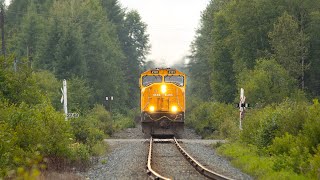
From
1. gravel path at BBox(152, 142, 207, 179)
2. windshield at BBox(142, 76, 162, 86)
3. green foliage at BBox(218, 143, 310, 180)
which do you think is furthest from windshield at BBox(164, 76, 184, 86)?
green foliage at BBox(218, 143, 310, 180)

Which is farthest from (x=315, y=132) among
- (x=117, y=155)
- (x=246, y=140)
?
(x=117, y=155)

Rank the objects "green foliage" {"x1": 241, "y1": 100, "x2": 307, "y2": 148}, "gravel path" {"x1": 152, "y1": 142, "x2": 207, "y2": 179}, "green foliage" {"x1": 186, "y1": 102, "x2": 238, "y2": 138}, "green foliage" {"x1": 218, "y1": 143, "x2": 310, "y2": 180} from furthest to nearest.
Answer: "green foliage" {"x1": 186, "y1": 102, "x2": 238, "y2": 138} → "green foliage" {"x1": 241, "y1": 100, "x2": 307, "y2": 148} → "gravel path" {"x1": 152, "y1": 142, "x2": 207, "y2": 179} → "green foliage" {"x1": 218, "y1": 143, "x2": 310, "y2": 180}

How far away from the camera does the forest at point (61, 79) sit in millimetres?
16641

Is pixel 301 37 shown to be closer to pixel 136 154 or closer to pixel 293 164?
pixel 136 154

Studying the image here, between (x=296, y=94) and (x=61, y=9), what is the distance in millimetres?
35682

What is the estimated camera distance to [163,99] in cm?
3225

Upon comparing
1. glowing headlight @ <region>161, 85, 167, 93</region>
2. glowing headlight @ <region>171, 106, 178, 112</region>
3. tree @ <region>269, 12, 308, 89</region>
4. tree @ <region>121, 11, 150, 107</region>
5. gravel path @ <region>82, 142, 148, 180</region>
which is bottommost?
gravel path @ <region>82, 142, 148, 180</region>

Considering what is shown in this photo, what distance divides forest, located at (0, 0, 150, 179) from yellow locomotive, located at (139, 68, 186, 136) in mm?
3104

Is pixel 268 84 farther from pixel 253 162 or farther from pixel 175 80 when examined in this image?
pixel 253 162

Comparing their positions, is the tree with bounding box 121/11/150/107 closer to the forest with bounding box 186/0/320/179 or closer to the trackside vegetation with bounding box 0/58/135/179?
the forest with bounding box 186/0/320/179

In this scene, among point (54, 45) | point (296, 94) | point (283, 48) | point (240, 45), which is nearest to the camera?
point (296, 94)

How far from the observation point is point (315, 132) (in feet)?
50.0

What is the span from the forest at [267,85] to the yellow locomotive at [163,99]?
2656 millimetres

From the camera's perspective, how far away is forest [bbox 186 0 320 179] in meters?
15.9
